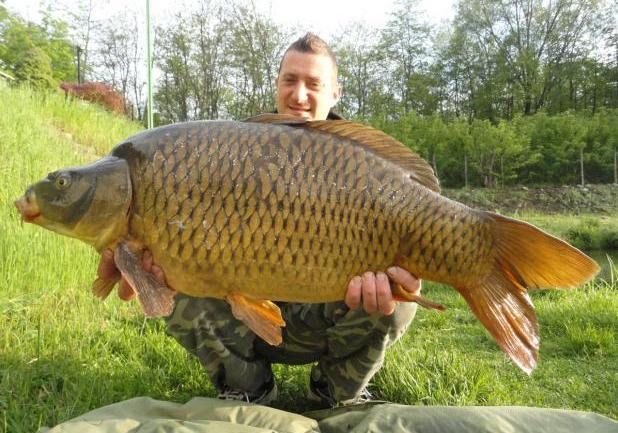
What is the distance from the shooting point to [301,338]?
174cm

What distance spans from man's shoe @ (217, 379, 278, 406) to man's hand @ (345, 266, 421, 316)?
2.03ft

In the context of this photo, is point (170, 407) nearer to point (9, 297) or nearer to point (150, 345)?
point (150, 345)

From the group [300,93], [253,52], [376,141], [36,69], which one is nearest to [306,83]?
[300,93]

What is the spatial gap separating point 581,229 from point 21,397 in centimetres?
771

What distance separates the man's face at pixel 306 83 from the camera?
2115mm

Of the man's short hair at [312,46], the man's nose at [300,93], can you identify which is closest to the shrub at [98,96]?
the man's short hair at [312,46]

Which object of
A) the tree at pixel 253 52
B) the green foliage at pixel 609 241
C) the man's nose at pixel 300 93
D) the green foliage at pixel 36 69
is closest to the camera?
the man's nose at pixel 300 93

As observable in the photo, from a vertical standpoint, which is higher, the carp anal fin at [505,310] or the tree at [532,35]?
the tree at [532,35]

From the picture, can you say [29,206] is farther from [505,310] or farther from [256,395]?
[505,310]

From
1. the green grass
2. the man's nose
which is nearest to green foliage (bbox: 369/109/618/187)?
the green grass

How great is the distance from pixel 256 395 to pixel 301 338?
24 cm

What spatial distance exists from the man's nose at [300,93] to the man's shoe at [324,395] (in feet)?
3.56

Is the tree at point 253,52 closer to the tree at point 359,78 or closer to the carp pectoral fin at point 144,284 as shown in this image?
the tree at point 359,78

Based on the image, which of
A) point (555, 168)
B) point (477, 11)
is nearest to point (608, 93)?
point (477, 11)
